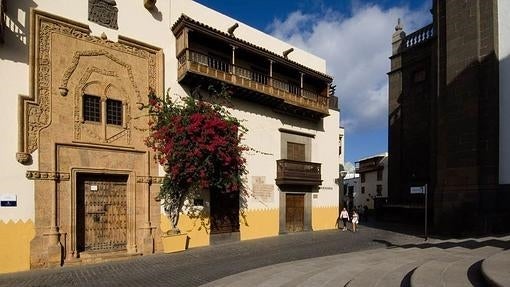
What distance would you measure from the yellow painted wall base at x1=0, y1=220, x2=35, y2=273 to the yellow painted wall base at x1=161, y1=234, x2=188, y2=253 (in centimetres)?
392

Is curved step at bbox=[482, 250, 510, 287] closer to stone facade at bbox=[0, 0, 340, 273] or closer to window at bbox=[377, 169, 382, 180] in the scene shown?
stone facade at bbox=[0, 0, 340, 273]

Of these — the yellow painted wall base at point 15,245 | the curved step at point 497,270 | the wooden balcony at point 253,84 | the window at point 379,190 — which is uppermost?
the wooden balcony at point 253,84

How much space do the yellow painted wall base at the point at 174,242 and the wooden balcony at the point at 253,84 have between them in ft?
18.1

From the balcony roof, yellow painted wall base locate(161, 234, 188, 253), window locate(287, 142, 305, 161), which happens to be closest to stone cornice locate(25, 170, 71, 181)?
yellow painted wall base locate(161, 234, 188, 253)

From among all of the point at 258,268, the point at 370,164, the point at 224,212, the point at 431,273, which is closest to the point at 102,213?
the point at 224,212

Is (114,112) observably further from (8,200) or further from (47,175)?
(8,200)

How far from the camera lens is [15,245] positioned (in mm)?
10117

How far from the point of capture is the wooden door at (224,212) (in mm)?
14570

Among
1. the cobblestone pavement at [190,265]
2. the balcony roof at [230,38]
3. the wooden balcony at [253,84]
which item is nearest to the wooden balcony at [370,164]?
the wooden balcony at [253,84]

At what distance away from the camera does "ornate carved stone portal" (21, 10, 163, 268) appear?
10734 millimetres

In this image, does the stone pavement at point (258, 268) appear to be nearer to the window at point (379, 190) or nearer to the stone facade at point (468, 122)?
the stone facade at point (468, 122)

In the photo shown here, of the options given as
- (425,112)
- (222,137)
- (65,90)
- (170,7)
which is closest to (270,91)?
(222,137)

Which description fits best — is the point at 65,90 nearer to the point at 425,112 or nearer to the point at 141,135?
the point at 141,135

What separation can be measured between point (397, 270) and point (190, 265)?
17.4 ft
